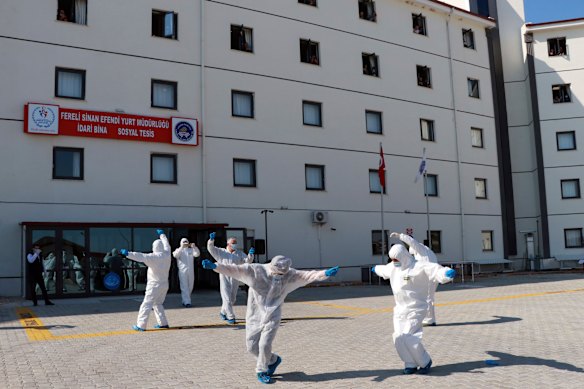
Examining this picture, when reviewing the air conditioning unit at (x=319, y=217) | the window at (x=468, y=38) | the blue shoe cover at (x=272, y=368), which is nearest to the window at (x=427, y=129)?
the window at (x=468, y=38)

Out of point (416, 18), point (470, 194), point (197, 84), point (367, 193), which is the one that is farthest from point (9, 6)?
point (470, 194)

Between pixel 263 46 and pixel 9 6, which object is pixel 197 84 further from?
pixel 9 6

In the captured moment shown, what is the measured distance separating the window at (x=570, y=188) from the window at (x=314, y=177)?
701 inches

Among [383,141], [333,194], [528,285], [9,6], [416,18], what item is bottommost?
[528,285]

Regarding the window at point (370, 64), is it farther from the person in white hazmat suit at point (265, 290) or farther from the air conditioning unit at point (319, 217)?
the person in white hazmat suit at point (265, 290)

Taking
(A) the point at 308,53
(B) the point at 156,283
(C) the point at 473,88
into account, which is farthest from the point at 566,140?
(B) the point at 156,283

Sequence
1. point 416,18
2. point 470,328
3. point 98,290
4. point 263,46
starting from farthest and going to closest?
point 416,18
point 263,46
point 98,290
point 470,328

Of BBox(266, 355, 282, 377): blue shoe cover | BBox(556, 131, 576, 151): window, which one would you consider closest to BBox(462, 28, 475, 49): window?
BBox(556, 131, 576, 151): window

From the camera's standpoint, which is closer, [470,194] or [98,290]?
[98,290]

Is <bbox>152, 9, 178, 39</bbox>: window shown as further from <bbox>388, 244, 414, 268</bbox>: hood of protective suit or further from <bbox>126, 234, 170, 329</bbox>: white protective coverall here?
<bbox>388, 244, 414, 268</bbox>: hood of protective suit

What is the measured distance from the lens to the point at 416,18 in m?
31.0

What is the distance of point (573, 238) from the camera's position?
34.6m

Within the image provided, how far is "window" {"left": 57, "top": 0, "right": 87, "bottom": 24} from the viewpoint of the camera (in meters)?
20.5

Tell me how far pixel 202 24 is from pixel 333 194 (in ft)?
30.2
